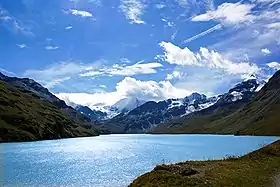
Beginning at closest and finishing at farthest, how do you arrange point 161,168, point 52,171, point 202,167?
1. point 161,168
2. point 202,167
3. point 52,171

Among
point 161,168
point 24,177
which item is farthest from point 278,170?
point 24,177

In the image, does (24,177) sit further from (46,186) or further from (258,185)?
(258,185)

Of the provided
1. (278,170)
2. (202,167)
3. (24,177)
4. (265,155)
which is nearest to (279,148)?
(265,155)

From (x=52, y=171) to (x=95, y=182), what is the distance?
21027 mm

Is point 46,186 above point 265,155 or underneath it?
underneath

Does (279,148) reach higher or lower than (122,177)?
higher

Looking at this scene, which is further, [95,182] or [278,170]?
[95,182]

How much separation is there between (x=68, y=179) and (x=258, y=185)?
137 feet

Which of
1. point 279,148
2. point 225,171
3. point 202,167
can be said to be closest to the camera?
point 225,171

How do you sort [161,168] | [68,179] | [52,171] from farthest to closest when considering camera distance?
[52,171]
[68,179]
[161,168]

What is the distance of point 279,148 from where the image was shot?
186 feet

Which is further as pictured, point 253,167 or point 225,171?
point 253,167

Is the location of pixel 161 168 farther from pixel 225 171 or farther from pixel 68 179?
pixel 68 179

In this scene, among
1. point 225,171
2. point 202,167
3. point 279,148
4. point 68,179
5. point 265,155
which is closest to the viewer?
point 225,171
